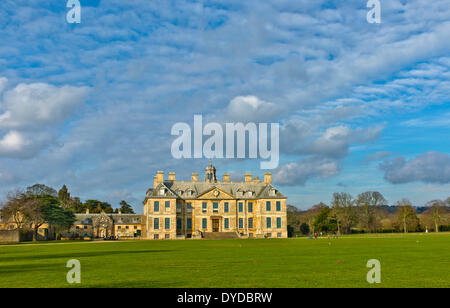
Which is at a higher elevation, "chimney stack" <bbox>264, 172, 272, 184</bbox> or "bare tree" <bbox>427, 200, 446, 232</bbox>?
"chimney stack" <bbox>264, 172, 272, 184</bbox>

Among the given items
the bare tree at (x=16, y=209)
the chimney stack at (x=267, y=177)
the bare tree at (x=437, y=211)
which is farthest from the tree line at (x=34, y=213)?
the bare tree at (x=437, y=211)

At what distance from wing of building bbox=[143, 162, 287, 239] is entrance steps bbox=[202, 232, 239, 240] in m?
0.16

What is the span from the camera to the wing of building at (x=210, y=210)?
2584 inches

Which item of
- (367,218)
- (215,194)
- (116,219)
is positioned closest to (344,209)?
(367,218)

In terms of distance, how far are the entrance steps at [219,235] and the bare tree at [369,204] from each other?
1092 inches

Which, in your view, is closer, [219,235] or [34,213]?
[34,213]

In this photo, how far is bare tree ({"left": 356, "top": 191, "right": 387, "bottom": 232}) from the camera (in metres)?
79.2

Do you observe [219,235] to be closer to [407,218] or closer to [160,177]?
[160,177]

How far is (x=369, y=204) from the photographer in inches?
3150

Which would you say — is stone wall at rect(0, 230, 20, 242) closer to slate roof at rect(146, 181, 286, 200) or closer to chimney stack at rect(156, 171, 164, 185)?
slate roof at rect(146, 181, 286, 200)

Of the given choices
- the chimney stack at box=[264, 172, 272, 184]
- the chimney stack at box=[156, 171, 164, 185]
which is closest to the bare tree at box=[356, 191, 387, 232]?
the chimney stack at box=[264, 172, 272, 184]

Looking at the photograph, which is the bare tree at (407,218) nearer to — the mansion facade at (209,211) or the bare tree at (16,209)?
the mansion facade at (209,211)

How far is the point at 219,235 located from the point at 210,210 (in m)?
6.07

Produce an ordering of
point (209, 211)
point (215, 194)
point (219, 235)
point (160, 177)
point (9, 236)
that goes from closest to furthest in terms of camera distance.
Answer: point (9, 236), point (219, 235), point (209, 211), point (160, 177), point (215, 194)
